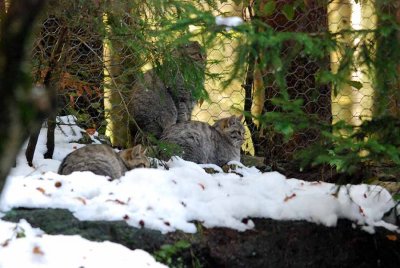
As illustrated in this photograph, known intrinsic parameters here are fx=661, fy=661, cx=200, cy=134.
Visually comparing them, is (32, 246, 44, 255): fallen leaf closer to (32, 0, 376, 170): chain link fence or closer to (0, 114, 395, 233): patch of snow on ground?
(0, 114, 395, 233): patch of snow on ground

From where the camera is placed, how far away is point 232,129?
6457 millimetres

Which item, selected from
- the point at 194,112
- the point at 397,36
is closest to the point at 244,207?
the point at 397,36

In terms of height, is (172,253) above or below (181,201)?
below

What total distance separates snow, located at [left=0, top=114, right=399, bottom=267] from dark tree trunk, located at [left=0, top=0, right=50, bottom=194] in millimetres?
1646

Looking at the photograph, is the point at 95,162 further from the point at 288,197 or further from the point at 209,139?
the point at 209,139

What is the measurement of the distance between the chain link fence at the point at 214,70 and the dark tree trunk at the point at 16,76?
220 cm

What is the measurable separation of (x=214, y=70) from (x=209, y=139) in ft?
4.88

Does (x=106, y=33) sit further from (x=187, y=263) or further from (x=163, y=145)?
(x=187, y=263)

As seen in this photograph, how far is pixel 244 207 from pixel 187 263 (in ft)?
1.82

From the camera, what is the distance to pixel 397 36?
275cm

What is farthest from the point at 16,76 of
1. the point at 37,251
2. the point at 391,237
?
the point at 391,237

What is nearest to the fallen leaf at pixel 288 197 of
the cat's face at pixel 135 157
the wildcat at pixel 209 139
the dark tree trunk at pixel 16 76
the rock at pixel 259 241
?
the rock at pixel 259 241

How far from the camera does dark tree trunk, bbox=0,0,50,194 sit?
1.00 m

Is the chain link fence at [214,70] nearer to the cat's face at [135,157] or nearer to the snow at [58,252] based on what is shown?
the cat's face at [135,157]
